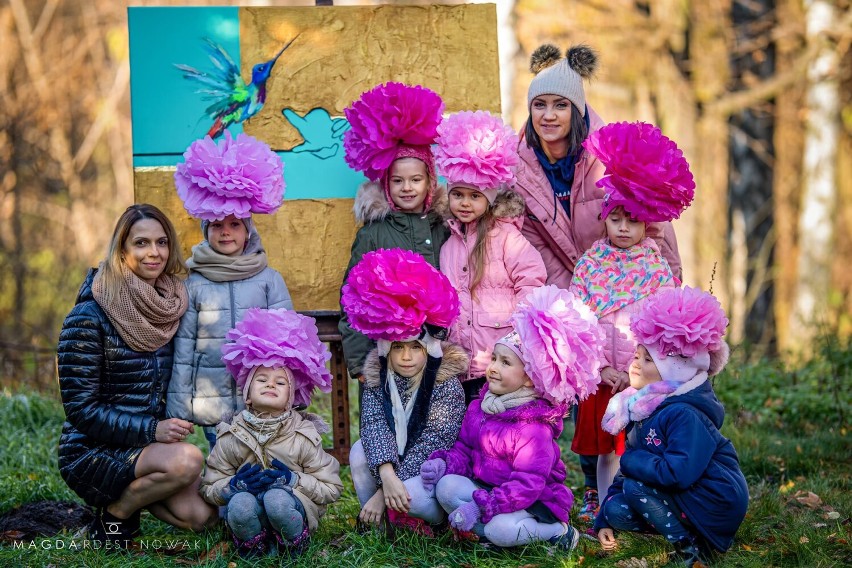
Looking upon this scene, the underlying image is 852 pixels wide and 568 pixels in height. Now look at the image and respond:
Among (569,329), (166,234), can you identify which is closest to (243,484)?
(166,234)

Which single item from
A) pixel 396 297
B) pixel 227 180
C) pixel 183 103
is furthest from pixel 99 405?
pixel 183 103

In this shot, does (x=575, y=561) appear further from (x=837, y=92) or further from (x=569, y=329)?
(x=837, y=92)

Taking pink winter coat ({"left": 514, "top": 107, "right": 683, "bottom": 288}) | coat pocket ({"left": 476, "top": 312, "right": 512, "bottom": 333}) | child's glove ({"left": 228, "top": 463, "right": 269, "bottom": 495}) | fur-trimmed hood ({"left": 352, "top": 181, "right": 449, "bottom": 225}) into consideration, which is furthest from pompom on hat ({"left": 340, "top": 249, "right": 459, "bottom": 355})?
pink winter coat ({"left": 514, "top": 107, "right": 683, "bottom": 288})

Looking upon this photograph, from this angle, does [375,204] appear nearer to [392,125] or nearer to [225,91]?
[392,125]

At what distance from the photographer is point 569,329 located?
412 cm

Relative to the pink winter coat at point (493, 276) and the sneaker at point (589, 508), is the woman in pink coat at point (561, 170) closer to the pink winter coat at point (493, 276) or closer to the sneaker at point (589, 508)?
the pink winter coat at point (493, 276)

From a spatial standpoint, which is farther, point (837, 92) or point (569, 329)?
point (837, 92)

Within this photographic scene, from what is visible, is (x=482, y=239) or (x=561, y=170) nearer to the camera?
(x=482, y=239)

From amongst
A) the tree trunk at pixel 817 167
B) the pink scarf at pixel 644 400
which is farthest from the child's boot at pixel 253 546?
the tree trunk at pixel 817 167

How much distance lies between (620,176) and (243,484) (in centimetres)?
230

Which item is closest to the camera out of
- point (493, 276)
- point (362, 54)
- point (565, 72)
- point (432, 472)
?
point (432, 472)

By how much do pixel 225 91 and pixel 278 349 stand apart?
1.85 meters

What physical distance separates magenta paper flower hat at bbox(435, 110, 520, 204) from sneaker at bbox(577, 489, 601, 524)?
1.63m

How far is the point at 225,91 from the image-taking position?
5461 mm
